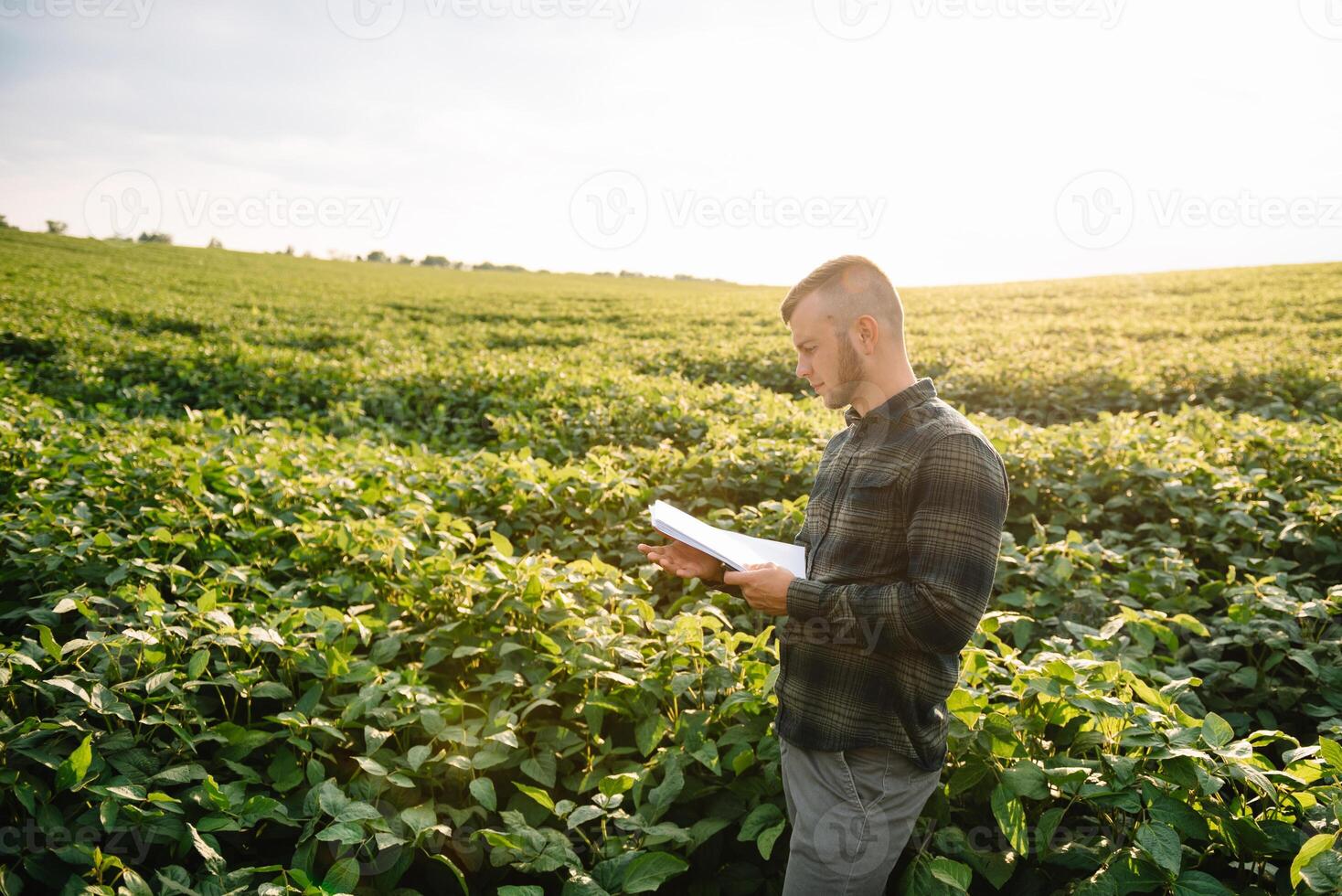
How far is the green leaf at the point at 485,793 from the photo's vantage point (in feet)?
7.14

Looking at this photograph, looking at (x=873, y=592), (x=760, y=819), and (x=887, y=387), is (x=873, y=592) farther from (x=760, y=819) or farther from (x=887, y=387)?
(x=760, y=819)

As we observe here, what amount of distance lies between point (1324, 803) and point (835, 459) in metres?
1.65

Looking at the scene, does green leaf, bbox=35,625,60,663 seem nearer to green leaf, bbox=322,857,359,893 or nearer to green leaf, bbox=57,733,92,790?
green leaf, bbox=57,733,92,790

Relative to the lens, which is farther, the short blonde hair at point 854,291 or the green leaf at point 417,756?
the green leaf at point 417,756

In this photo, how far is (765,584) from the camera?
6.06 feet

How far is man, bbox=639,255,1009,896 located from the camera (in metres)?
1.65

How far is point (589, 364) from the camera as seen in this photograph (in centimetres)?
1191

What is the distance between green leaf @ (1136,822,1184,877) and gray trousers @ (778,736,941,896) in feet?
1.78

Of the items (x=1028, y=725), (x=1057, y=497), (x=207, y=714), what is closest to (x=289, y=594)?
(x=207, y=714)

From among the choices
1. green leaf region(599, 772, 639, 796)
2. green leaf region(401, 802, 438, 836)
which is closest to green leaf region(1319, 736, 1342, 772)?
green leaf region(599, 772, 639, 796)

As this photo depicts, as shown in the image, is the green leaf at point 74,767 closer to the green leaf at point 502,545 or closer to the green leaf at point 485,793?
→ the green leaf at point 485,793

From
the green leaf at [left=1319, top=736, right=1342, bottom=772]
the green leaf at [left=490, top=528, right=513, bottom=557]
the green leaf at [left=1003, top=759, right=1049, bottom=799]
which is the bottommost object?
the green leaf at [left=1003, top=759, right=1049, bottom=799]

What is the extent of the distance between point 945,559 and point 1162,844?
3.31 feet

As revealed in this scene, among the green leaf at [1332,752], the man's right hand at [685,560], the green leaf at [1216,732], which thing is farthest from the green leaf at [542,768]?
the green leaf at [1332,752]
